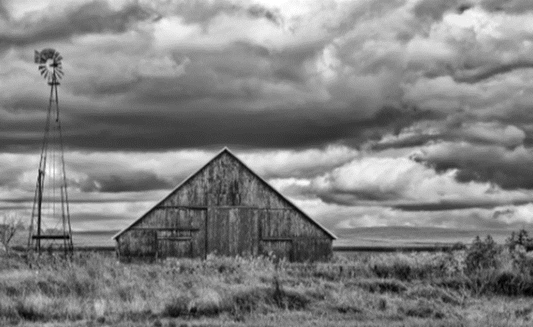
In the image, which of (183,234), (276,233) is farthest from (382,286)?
(183,234)

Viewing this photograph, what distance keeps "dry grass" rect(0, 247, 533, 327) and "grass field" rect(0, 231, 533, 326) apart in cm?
3

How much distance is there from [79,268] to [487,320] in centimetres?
1419

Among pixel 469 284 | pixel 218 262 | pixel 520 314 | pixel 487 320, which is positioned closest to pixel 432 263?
pixel 469 284

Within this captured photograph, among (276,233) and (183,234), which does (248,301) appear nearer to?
(183,234)

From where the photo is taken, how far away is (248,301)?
2105 centimetres

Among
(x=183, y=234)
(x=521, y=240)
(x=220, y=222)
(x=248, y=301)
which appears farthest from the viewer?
(x=220, y=222)

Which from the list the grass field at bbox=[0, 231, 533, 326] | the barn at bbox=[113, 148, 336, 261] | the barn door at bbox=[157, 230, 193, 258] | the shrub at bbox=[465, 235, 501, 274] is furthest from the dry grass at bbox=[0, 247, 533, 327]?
the barn at bbox=[113, 148, 336, 261]

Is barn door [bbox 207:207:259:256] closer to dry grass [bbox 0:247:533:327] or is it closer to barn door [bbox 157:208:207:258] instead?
barn door [bbox 157:208:207:258]

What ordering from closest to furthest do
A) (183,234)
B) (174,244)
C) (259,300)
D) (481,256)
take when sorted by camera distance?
(259,300), (481,256), (174,244), (183,234)

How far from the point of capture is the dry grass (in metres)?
18.9

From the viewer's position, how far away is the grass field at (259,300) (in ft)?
62.1

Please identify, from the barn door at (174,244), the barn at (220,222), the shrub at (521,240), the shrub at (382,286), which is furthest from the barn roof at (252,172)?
the shrub at (382,286)

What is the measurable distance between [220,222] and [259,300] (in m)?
23.2

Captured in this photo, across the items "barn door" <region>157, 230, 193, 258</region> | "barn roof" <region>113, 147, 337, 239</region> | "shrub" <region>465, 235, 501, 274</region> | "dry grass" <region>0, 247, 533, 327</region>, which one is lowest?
"dry grass" <region>0, 247, 533, 327</region>
